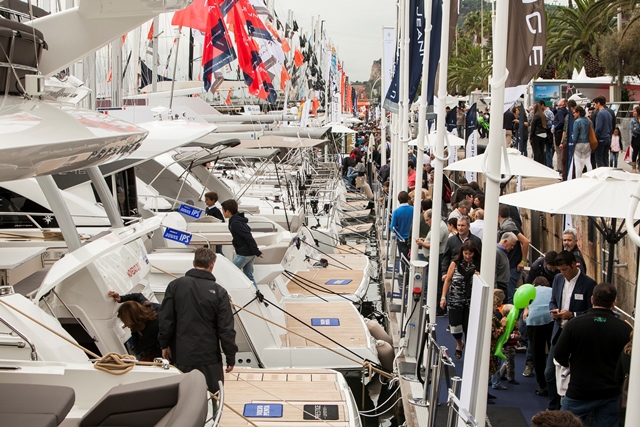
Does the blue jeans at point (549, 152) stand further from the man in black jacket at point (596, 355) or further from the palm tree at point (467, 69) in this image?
the palm tree at point (467, 69)

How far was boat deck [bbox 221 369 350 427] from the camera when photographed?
28.9ft

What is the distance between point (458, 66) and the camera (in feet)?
202

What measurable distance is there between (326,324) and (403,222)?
2889 millimetres

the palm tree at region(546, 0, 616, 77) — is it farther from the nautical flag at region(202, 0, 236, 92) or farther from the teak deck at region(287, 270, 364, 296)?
the teak deck at region(287, 270, 364, 296)

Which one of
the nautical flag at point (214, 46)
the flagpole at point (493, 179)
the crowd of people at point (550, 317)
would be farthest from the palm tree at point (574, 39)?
the flagpole at point (493, 179)

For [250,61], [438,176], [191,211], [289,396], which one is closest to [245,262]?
[191,211]

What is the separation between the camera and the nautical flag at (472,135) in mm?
18781

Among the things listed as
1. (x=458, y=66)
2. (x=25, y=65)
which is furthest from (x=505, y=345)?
(x=458, y=66)

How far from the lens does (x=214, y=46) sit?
2025 cm

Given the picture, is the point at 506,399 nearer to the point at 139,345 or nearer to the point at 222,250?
the point at 139,345

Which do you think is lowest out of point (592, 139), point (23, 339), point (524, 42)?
point (23, 339)

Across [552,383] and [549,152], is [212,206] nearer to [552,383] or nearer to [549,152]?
[549,152]

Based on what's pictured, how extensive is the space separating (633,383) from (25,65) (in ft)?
15.6

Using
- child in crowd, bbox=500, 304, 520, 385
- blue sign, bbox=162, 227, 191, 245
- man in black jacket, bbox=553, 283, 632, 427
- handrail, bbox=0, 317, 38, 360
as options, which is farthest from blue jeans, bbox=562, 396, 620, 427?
blue sign, bbox=162, 227, 191, 245
